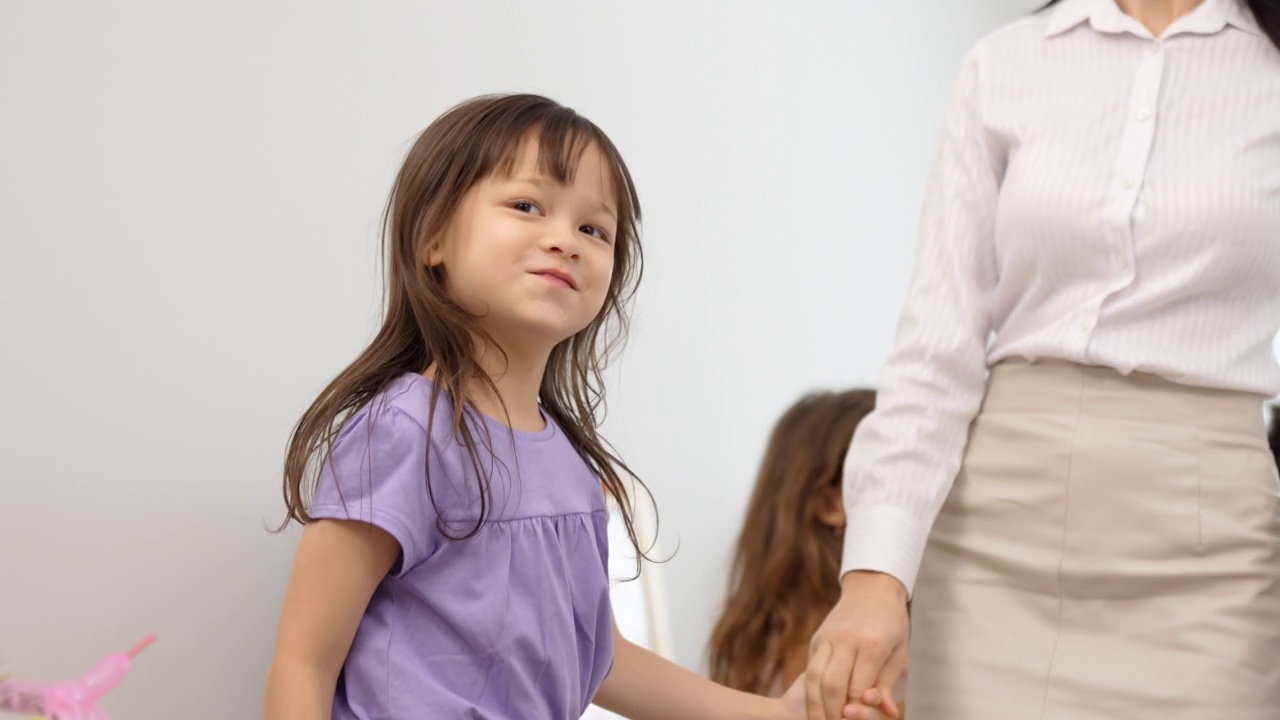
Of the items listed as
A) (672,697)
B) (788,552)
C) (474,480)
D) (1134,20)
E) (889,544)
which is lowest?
(788,552)

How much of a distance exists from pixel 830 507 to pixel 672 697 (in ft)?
4.22

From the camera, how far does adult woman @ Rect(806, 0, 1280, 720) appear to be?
3.94 ft

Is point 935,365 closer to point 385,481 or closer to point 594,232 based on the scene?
point 594,232

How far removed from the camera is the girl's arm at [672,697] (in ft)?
4.04

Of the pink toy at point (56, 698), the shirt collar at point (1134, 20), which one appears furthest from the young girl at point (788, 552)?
the pink toy at point (56, 698)

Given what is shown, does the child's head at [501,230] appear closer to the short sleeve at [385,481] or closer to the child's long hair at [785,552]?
the short sleeve at [385,481]

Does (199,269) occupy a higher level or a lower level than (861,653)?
higher

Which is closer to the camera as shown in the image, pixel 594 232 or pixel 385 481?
pixel 385 481

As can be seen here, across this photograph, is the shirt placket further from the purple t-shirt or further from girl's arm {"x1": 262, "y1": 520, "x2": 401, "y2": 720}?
girl's arm {"x1": 262, "y1": 520, "x2": 401, "y2": 720}

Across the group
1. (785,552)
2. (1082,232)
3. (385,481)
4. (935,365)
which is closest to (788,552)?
(785,552)

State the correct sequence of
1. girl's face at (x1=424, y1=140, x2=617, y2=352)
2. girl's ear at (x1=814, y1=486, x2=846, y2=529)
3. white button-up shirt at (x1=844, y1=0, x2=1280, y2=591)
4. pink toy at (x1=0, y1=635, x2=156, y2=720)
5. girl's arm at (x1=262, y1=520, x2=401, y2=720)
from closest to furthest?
pink toy at (x1=0, y1=635, x2=156, y2=720) → girl's arm at (x1=262, y1=520, x2=401, y2=720) → girl's face at (x1=424, y1=140, x2=617, y2=352) → white button-up shirt at (x1=844, y1=0, x2=1280, y2=591) → girl's ear at (x1=814, y1=486, x2=846, y2=529)

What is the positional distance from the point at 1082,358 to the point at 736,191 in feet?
3.69

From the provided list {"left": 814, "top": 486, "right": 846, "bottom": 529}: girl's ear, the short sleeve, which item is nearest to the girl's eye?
the short sleeve

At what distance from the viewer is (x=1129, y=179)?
49.1 inches
